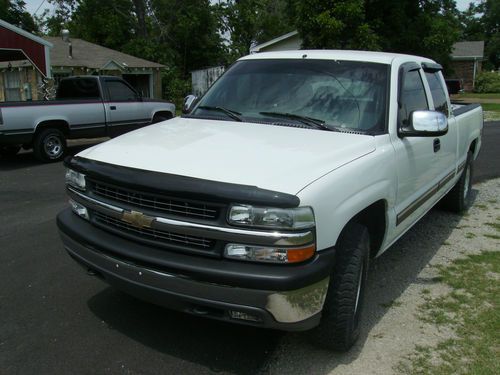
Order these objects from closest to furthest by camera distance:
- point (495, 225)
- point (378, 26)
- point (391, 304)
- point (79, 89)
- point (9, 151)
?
point (391, 304) < point (495, 225) < point (9, 151) < point (79, 89) < point (378, 26)

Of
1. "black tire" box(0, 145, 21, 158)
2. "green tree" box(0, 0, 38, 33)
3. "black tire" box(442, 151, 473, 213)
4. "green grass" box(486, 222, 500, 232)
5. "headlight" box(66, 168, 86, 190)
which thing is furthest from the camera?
"green tree" box(0, 0, 38, 33)

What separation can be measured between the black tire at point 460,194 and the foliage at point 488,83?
40.9 metres

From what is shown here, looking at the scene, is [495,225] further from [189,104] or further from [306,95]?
[189,104]

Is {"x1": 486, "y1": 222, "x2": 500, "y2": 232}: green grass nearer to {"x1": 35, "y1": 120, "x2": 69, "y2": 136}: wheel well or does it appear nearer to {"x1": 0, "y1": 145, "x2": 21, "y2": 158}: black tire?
{"x1": 35, "y1": 120, "x2": 69, "y2": 136}: wheel well

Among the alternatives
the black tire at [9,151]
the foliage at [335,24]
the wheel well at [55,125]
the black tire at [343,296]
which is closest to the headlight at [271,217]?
the black tire at [343,296]

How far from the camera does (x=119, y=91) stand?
12578mm

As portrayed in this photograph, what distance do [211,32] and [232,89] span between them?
35.5m

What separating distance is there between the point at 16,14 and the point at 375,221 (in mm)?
41764

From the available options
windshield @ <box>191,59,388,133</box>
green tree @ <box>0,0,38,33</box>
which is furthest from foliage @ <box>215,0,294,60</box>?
windshield @ <box>191,59,388,133</box>

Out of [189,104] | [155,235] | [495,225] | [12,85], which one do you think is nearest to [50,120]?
[189,104]

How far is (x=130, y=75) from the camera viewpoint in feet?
100

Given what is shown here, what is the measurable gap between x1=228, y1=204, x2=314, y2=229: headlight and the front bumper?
0.22m

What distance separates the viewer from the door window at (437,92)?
203 inches

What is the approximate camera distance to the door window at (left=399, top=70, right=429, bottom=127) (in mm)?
4125
